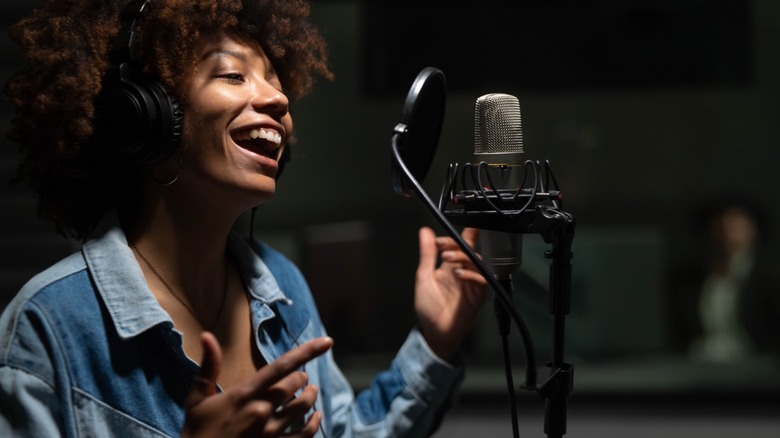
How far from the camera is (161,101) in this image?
1354 millimetres

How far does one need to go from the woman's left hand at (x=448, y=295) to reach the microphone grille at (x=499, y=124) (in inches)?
14.5

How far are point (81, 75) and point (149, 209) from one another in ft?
0.80

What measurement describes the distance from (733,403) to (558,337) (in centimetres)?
260

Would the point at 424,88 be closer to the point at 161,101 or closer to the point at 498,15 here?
the point at 161,101

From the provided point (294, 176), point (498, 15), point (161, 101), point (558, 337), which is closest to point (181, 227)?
point (161, 101)

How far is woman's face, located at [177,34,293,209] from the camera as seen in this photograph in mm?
1394

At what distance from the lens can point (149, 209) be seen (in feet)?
4.84

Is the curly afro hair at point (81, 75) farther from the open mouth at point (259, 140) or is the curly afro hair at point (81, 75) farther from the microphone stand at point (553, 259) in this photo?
the microphone stand at point (553, 259)

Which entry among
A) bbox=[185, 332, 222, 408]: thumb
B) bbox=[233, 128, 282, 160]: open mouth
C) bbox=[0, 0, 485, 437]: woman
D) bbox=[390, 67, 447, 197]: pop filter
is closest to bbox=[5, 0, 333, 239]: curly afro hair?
bbox=[0, 0, 485, 437]: woman

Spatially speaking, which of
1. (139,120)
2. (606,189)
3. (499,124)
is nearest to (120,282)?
(139,120)

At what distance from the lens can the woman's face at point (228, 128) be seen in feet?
4.57

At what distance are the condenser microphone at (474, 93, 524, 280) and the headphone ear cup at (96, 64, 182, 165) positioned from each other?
0.47 metres

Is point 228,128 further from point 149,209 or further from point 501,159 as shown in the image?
point 501,159

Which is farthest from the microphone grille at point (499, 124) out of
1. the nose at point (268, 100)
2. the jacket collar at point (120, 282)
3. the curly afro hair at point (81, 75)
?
the jacket collar at point (120, 282)
